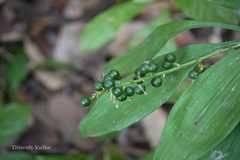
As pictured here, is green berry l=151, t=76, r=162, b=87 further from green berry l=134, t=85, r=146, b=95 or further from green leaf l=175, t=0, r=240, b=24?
green leaf l=175, t=0, r=240, b=24

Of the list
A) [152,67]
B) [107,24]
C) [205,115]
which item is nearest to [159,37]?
[152,67]

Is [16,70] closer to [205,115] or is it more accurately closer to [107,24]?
[107,24]

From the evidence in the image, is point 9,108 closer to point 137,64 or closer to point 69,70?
point 69,70

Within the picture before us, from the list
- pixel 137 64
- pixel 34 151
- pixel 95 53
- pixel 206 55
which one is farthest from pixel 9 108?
pixel 206 55

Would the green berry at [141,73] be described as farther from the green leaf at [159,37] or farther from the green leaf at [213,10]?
the green leaf at [213,10]

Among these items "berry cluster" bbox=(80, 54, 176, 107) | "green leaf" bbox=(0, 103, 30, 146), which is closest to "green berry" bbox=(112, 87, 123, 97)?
"berry cluster" bbox=(80, 54, 176, 107)

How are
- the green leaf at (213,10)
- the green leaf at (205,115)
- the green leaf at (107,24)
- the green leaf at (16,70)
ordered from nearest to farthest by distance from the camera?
the green leaf at (205,115), the green leaf at (213,10), the green leaf at (107,24), the green leaf at (16,70)

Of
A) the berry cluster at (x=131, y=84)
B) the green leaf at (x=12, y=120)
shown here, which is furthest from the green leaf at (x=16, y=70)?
the berry cluster at (x=131, y=84)
